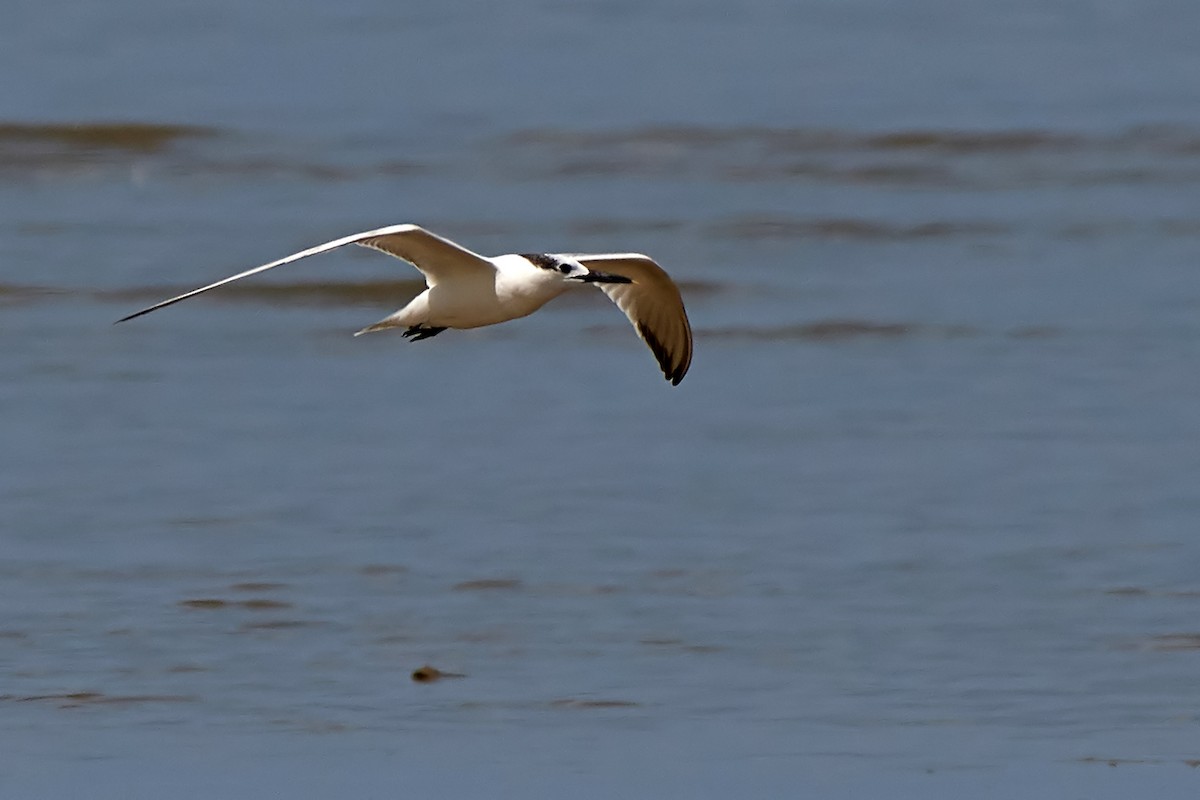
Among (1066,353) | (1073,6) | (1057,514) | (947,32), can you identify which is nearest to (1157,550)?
(1057,514)

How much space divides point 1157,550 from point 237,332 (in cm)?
516

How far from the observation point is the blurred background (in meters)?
6.90

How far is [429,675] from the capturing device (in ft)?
23.9

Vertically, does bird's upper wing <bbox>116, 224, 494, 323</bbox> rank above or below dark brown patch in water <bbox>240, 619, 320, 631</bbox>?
above

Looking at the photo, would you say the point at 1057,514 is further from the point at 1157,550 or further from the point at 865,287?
the point at 865,287

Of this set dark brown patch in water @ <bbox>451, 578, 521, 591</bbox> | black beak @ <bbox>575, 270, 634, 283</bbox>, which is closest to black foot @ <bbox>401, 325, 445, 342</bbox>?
black beak @ <bbox>575, 270, 634, 283</bbox>

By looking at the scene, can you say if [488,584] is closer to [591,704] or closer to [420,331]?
[420,331]

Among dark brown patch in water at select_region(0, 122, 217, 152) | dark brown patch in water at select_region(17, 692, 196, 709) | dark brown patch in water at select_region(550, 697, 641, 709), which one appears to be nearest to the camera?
dark brown patch in water at select_region(550, 697, 641, 709)

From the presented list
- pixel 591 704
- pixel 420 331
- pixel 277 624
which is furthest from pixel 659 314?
pixel 591 704

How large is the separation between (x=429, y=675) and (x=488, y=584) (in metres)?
0.90

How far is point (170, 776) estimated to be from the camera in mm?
6543

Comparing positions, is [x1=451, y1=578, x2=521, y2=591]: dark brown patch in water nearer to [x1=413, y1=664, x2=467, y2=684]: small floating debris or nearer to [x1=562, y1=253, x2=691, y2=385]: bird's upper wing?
[x1=413, y1=664, x2=467, y2=684]: small floating debris

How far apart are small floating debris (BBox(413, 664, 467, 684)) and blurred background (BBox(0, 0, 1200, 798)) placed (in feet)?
0.24

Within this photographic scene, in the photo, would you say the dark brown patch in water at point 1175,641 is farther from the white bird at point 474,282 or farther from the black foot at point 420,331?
the black foot at point 420,331
